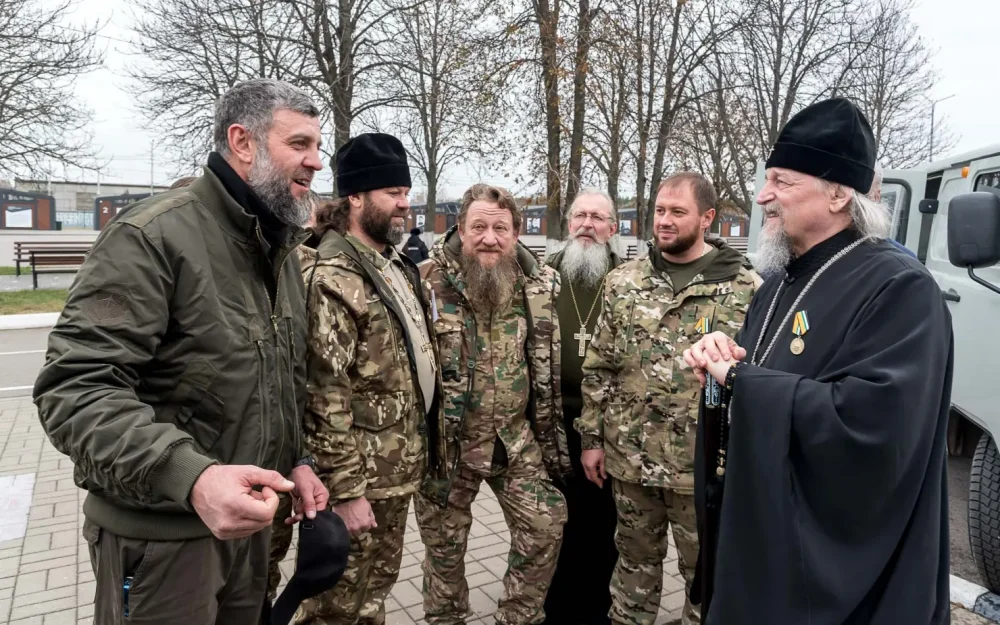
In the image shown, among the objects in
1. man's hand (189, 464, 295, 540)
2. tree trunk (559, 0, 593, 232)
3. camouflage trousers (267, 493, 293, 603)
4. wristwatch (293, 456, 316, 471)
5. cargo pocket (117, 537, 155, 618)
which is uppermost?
tree trunk (559, 0, 593, 232)

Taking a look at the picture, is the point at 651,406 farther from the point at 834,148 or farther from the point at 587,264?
the point at 834,148

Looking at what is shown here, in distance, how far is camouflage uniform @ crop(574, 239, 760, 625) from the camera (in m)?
2.94

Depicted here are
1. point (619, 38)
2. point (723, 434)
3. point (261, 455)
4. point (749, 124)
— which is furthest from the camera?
point (749, 124)

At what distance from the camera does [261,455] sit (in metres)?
1.90

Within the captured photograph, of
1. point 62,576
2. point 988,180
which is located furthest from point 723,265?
point 62,576

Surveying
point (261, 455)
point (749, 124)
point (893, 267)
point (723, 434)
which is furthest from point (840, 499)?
point (749, 124)

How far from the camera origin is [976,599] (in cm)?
361

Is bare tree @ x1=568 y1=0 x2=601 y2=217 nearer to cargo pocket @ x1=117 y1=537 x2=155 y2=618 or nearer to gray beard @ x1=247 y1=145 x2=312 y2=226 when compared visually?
gray beard @ x1=247 y1=145 x2=312 y2=226

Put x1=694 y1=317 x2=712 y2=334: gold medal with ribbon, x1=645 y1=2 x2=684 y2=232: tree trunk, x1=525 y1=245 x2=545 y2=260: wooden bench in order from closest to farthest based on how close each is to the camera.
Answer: x1=694 y1=317 x2=712 y2=334: gold medal with ribbon, x1=525 y1=245 x2=545 y2=260: wooden bench, x1=645 y1=2 x2=684 y2=232: tree trunk

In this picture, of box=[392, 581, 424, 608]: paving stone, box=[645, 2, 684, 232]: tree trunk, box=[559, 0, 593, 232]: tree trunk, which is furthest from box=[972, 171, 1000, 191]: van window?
box=[645, 2, 684, 232]: tree trunk

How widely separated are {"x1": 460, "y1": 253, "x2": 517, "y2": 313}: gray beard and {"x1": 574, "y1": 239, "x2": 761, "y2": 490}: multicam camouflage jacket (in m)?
0.52

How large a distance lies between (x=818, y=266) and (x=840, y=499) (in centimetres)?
72

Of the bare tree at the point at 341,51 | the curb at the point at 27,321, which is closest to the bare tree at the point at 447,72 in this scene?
the bare tree at the point at 341,51

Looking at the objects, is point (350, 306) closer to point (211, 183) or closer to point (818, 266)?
point (211, 183)
